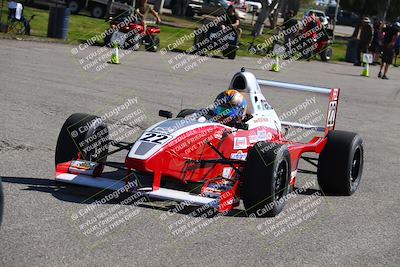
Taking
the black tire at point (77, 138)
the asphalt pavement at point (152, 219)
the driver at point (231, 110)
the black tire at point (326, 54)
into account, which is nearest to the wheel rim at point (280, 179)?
the asphalt pavement at point (152, 219)

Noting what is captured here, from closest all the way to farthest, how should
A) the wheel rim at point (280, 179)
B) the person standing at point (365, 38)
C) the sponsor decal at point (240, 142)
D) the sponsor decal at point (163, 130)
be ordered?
the sponsor decal at point (163, 130) → the wheel rim at point (280, 179) → the sponsor decal at point (240, 142) → the person standing at point (365, 38)

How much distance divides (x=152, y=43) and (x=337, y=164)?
19.6 metres

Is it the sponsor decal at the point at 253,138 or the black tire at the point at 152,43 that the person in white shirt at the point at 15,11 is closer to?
the black tire at the point at 152,43

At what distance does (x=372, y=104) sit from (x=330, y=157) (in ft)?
40.8

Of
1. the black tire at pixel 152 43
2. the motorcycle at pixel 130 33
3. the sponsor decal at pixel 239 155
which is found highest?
the sponsor decal at pixel 239 155

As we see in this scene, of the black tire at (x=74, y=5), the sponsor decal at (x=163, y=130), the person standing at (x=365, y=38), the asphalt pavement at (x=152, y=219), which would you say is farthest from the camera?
the black tire at (x=74, y=5)

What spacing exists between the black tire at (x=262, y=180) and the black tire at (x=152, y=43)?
2079cm

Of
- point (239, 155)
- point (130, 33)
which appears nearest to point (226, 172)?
point (239, 155)

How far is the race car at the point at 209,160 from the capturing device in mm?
8461

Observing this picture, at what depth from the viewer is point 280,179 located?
29.9ft

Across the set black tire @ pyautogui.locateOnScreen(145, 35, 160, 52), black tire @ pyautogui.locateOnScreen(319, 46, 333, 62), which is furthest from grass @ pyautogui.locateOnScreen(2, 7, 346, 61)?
black tire @ pyautogui.locateOnScreen(319, 46, 333, 62)

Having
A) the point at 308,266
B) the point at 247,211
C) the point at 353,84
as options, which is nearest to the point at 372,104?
the point at 353,84

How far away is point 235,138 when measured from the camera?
9.53 meters

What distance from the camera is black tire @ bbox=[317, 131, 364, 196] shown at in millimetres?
10234
